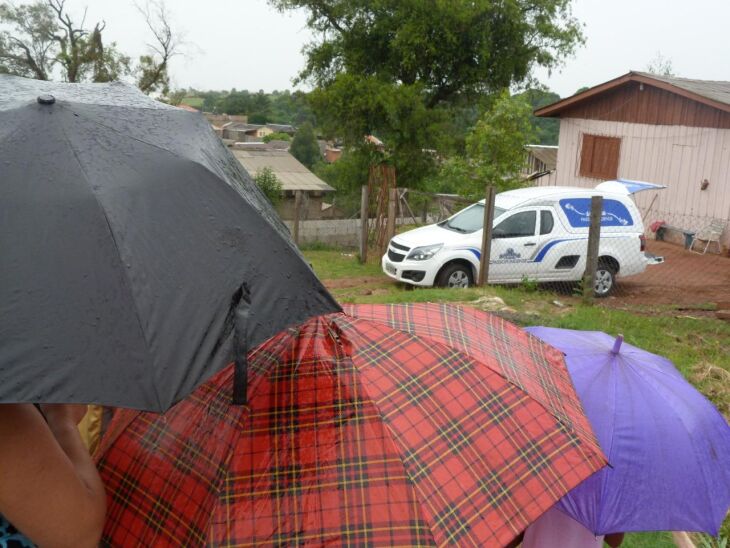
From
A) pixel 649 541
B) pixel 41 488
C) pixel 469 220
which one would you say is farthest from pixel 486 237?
pixel 41 488

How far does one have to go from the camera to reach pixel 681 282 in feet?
39.6

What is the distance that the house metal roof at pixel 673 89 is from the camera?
52.1 feet

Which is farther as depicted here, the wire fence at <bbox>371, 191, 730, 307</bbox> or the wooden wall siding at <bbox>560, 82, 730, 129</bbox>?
the wooden wall siding at <bbox>560, 82, 730, 129</bbox>

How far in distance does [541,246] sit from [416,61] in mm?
15577

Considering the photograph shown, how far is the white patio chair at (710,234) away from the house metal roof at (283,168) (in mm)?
17844

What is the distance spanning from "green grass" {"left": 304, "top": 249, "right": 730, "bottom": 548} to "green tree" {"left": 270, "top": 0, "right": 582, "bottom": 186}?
47.2 feet

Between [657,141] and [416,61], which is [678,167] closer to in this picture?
[657,141]

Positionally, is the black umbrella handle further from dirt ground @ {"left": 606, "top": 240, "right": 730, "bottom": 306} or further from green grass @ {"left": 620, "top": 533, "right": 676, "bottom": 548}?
dirt ground @ {"left": 606, "top": 240, "right": 730, "bottom": 306}

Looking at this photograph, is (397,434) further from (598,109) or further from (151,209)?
(598,109)

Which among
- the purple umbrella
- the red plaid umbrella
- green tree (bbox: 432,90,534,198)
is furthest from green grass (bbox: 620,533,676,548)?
green tree (bbox: 432,90,534,198)

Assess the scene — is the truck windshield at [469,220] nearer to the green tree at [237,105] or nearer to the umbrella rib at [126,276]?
the umbrella rib at [126,276]

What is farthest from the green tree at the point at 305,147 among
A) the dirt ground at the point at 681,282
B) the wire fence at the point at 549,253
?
the wire fence at the point at 549,253

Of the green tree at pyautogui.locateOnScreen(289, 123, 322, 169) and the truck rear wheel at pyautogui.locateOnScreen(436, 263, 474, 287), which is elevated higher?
the green tree at pyautogui.locateOnScreen(289, 123, 322, 169)

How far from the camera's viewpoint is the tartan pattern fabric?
253cm
